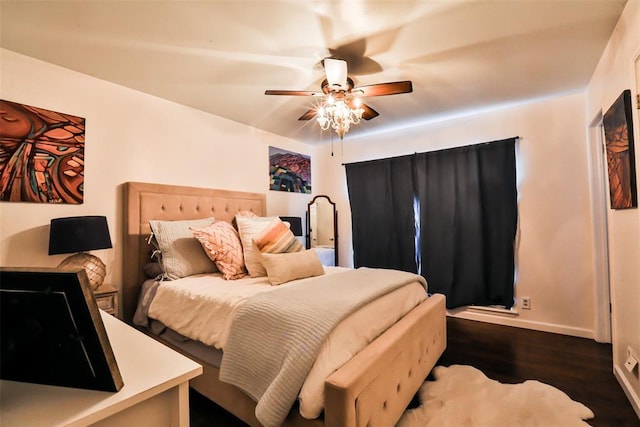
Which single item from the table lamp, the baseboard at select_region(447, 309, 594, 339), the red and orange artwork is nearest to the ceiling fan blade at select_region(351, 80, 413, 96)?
the table lamp

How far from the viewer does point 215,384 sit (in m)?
1.73

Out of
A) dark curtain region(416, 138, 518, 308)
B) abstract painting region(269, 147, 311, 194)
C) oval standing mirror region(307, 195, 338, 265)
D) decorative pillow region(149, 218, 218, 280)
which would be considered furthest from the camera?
oval standing mirror region(307, 195, 338, 265)

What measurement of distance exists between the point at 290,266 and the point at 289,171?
224 centimetres

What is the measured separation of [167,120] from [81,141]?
770mm

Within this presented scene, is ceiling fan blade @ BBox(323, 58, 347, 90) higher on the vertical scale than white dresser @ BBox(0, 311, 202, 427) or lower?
higher

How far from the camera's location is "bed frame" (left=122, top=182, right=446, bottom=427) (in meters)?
1.21

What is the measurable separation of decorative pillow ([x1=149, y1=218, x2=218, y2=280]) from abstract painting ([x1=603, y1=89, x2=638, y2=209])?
2945 millimetres

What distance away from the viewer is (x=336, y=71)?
2.05 metres

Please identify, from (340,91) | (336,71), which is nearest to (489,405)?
(340,91)

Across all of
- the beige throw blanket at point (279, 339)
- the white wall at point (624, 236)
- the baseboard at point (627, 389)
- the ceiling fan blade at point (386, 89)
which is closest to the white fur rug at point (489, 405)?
the baseboard at point (627, 389)

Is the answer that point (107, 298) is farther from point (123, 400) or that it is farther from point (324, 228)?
point (324, 228)

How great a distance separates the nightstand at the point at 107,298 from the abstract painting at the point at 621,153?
345cm

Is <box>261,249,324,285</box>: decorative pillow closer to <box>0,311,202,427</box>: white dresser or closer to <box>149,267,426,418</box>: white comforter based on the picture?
<box>149,267,426,418</box>: white comforter

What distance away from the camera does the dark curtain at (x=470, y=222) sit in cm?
312
